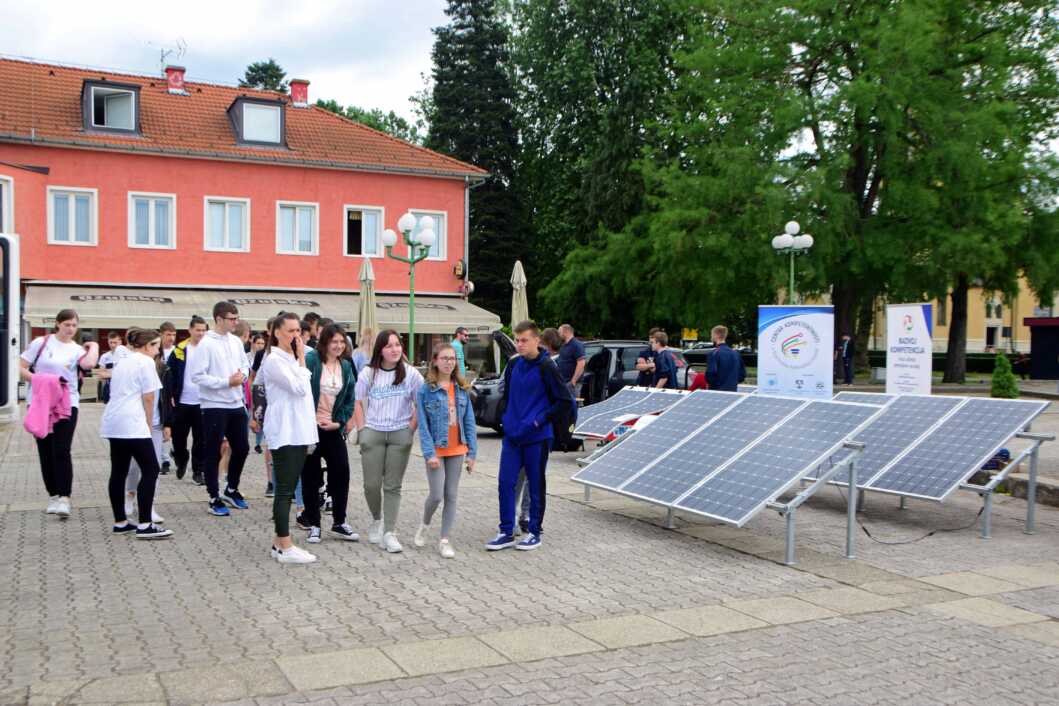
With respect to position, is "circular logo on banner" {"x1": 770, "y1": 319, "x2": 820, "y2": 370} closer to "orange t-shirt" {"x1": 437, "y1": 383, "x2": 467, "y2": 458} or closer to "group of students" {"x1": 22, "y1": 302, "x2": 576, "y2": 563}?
"group of students" {"x1": 22, "y1": 302, "x2": 576, "y2": 563}

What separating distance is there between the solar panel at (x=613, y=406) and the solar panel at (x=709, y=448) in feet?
10.8

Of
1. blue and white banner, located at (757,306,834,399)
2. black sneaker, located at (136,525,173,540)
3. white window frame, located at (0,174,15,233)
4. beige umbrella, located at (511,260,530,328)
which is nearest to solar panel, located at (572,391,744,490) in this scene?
blue and white banner, located at (757,306,834,399)

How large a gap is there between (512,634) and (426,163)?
2921cm

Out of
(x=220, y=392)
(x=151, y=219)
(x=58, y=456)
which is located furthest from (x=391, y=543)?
(x=151, y=219)

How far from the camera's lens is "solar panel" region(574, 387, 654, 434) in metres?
12.6

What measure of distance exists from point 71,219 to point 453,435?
25333 millimetres

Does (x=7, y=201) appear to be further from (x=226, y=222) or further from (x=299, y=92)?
(x=299, y=92)

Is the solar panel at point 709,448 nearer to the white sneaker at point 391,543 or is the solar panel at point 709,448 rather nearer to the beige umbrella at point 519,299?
the white sneaker at point 391,543

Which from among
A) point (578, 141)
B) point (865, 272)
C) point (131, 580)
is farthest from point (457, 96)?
point (131, 580)

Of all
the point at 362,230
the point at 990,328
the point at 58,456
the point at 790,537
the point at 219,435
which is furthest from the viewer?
the point at 990,328

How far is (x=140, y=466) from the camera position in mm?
8016

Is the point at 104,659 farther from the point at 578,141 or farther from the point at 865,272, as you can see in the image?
the point at 578,141

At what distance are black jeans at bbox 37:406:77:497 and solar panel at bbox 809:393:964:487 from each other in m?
7.11

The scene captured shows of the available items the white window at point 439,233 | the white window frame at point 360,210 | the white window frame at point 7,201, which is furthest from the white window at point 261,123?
the white window frame at point 7,201
